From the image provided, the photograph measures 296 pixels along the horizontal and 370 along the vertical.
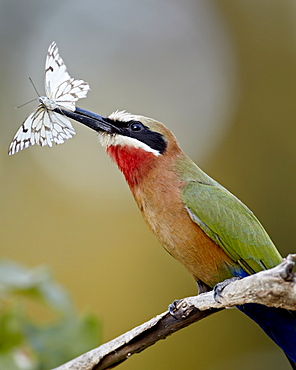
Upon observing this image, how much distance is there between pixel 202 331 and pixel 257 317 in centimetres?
219

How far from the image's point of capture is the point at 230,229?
210 centimetres

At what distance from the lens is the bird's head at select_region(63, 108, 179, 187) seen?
2.21m

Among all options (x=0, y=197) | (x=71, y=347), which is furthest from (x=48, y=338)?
(x=0, y=197)

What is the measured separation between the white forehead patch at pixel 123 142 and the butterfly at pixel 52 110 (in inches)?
12.0

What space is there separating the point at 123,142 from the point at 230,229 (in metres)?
0.54

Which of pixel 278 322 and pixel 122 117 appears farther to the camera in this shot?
pixel 122 117

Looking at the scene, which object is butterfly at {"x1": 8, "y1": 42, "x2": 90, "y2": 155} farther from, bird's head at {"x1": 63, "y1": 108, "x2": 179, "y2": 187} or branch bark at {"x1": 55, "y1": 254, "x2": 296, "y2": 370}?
branch bark at {"x1": 55, "y1": 254, "x2": 296, "y2": 370}

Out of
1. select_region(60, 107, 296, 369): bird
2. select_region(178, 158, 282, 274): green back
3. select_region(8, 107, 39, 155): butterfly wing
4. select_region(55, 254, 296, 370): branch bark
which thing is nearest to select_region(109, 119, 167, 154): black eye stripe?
select_region(60, 107, 296, 369): bird

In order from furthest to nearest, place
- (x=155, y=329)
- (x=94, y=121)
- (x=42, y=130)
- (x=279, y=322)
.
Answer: (x=94, y=121), (x=279, y=322), (x=42, y=130), (x=155, y=329)

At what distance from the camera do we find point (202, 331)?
13.7 feet

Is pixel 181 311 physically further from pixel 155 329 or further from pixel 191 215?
pixel 191 215

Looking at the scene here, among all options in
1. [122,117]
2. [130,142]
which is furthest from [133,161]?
[122,117]

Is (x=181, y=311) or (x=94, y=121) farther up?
(x=94, y=121)

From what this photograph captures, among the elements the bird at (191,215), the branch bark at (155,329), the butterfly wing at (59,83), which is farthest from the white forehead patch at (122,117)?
the branch bark at (155,329)
